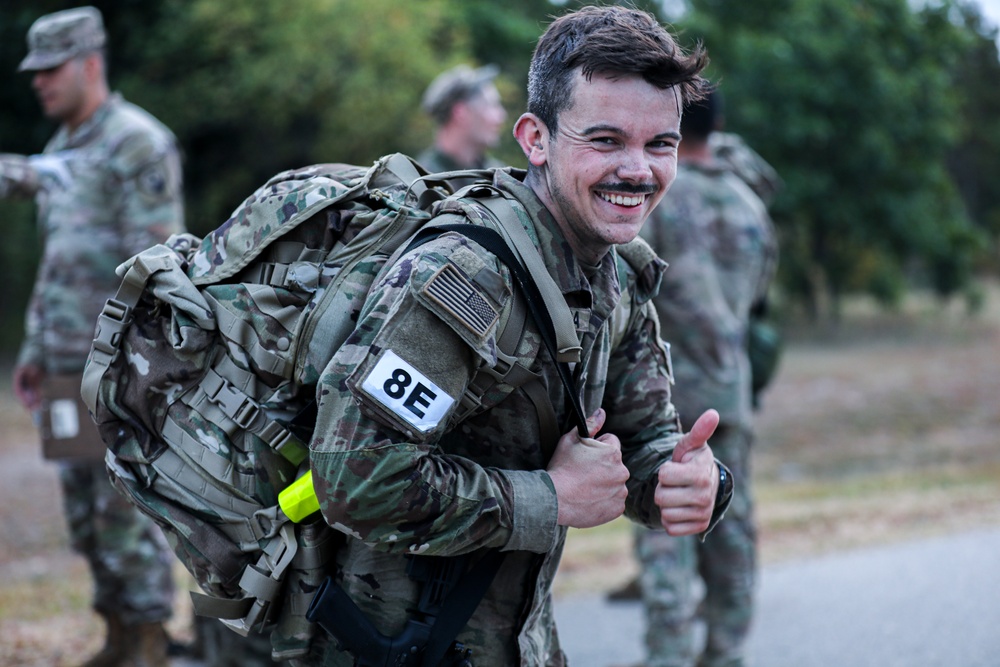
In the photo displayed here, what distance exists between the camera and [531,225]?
2227mm

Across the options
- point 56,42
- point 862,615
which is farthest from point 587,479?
point 862,615

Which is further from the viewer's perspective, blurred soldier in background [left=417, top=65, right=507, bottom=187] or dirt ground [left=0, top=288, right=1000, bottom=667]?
blurred soldier in background [left=417, top=65, right=507, bottom=187]

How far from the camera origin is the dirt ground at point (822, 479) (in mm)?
6223

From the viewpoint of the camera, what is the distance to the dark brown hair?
6.94 feet

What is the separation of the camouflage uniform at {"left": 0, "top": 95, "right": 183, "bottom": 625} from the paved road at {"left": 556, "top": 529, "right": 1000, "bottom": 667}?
2.07 m

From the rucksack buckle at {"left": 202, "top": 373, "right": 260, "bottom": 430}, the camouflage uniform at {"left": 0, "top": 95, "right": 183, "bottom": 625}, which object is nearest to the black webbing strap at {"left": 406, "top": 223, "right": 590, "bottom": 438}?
the rucksack buckle at {"left": 202, "top": 373, "right": 260, "bottom": 430}

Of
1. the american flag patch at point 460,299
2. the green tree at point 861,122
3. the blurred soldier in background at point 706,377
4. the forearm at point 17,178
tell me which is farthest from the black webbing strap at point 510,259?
the green tree at point 861,122

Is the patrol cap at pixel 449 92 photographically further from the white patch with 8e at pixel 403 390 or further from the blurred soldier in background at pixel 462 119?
the white patch with 8e at pixel 403 390

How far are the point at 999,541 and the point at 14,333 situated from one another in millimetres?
15912

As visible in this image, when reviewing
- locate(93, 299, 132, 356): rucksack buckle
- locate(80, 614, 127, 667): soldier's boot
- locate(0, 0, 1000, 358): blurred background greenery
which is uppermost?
locate(93, 299, 132, 356): rucksack buckle

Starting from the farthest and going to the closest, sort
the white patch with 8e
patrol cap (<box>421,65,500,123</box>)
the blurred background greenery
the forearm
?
the blurred background greenery → patrol cap (<box>421,65,500,123</box>) → the forearm → the white patch with 8e

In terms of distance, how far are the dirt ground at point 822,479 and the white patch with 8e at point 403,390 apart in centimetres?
381

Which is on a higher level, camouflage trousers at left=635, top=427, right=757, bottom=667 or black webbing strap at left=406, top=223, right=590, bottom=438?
black webbing strap at left=406, top=223, right=590, bottom=438

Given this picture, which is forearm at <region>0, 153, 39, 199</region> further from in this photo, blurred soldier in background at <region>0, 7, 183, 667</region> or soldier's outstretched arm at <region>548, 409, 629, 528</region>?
soldier's outstretched arm at <region>548, 409, 629, 528</region>
